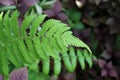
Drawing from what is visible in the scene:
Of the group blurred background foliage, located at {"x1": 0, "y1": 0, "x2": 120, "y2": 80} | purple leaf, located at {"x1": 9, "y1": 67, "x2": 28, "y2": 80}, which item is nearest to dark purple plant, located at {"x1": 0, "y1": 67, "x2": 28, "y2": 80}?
purple leaf, located at {"x1": 9, "y1": 67, "x2": 28, "y2": 80}

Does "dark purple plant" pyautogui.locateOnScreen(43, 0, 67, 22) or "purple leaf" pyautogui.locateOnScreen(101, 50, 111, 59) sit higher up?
"dark purple plant" pyautogui.locateOnScreen(43, 0, 67, 22)

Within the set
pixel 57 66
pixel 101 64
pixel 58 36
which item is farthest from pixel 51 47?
pixel 101 64

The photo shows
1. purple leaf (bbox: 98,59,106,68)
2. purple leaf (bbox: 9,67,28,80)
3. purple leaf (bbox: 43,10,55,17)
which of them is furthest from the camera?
purple leaf (bbox: 98,59,106,68)

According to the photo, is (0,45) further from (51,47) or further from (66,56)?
(66,56)

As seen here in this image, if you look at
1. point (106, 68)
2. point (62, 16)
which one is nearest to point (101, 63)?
point (106, 68)

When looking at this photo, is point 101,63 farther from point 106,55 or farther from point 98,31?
point 98,31

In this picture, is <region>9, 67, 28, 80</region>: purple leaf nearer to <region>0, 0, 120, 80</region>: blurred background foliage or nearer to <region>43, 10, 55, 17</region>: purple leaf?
<region>43, 10, 55, 17</region>: purple leaf

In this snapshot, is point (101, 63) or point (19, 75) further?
point (101, 63)

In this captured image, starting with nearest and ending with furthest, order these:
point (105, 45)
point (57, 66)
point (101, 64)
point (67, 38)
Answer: point (67, 38) < point (57, 66) < point (101, 64) < point (105, 45)
